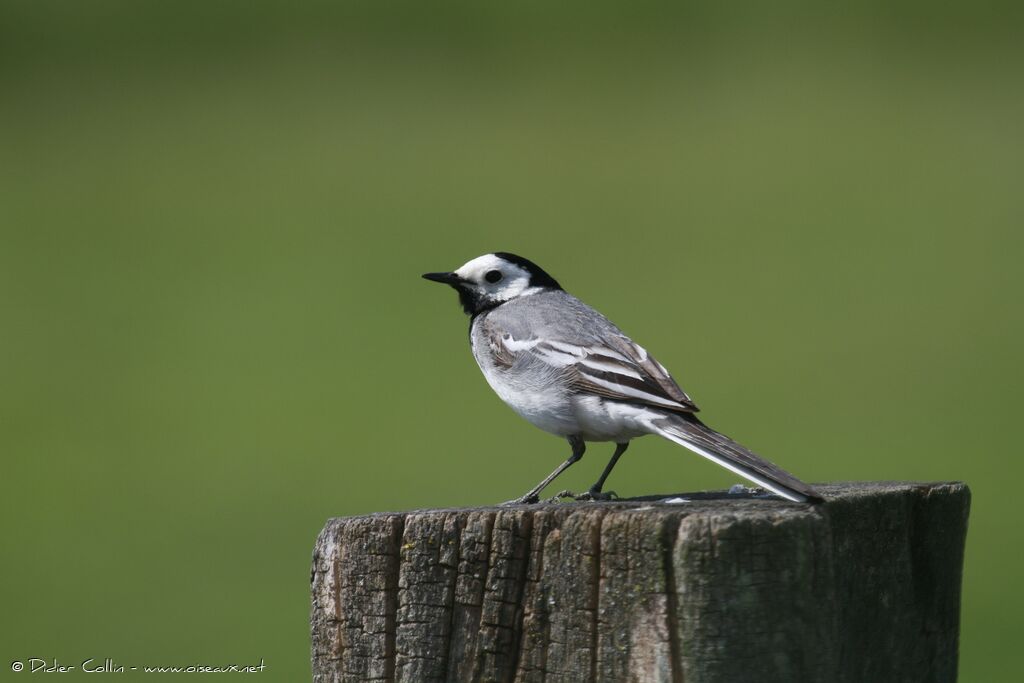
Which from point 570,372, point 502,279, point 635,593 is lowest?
point 635,593

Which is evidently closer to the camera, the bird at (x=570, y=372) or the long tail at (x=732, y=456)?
the long tail at (x=732, y=456)

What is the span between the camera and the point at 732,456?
4211 millimetres

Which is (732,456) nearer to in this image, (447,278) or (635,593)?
Result: (635,593)

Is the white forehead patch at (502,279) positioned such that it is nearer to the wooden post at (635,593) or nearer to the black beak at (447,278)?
the black beak at (447,278)

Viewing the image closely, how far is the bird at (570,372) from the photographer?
4.86 m

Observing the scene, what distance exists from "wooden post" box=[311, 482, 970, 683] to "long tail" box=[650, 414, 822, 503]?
0.07m

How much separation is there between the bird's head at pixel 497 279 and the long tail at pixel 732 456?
6.20 feet

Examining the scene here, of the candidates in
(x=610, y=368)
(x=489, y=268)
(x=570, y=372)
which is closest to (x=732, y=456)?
(x=610, y=368)

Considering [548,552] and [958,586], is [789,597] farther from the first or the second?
[958,586]

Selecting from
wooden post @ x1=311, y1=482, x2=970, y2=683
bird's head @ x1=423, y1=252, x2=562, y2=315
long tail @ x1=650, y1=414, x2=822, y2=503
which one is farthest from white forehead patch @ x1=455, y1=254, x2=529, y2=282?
wooden post @ x1=311, y1=482, x2=970, y2=683

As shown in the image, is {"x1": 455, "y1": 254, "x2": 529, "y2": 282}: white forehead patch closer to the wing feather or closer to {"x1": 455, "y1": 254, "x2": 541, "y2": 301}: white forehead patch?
{"x1": 455, "y1": 254, "x2": 541, "y2": 301}: white forehead patch

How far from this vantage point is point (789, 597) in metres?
3.11

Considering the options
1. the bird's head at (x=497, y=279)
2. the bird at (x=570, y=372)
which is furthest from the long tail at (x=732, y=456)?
the bird's head at (x=497, y=279)

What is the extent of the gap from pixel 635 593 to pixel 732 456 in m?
1.15
